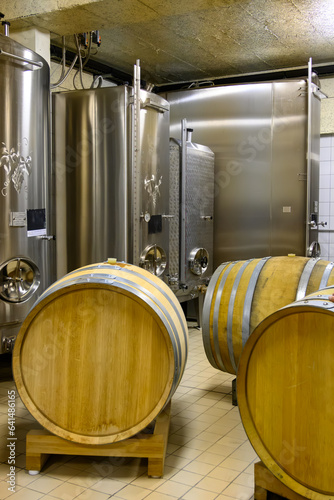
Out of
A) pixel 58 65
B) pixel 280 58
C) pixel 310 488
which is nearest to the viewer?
pixel 310 488

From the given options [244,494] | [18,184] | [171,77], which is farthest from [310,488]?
[171,77]

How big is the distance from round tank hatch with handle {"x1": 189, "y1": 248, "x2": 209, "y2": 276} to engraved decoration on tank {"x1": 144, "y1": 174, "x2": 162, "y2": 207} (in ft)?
3.36

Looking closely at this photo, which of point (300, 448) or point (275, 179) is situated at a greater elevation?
point (275, 179)

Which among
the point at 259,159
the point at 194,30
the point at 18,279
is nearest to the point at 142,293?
the point at 18,279

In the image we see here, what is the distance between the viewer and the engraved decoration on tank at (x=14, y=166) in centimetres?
350

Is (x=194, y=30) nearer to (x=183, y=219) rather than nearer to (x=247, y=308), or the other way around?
(x=183, y=219)

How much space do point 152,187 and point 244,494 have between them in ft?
9.18

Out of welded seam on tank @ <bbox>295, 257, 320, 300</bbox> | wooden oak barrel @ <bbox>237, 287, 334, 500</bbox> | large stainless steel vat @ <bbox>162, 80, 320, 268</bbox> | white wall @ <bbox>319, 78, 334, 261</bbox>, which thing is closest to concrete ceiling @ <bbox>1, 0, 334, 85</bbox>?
large stainless steel vat @ <bbox>162, 80, 320, 268</bbox>

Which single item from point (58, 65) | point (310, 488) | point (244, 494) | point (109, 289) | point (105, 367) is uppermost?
point (58, 65)

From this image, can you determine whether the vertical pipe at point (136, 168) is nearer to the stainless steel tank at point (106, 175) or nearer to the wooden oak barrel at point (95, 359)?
the stainless steel tank at point (106, 175)

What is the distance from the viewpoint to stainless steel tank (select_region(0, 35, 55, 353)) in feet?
11.5

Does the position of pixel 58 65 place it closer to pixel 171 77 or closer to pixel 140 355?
pixel 171 77

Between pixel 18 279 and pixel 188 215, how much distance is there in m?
2.24

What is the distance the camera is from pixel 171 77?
689 centimetres
